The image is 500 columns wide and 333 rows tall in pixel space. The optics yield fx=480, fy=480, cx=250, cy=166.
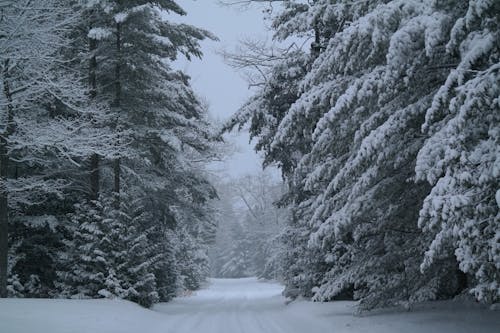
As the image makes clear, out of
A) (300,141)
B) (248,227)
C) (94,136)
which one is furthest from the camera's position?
(248,227)

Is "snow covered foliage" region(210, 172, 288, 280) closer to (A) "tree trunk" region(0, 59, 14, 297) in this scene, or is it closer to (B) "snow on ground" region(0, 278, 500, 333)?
(B) "snow on ground" region(0, 278, 500, 333)

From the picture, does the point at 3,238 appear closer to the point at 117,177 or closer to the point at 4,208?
the point at 4,208

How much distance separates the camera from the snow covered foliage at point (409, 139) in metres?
5.54

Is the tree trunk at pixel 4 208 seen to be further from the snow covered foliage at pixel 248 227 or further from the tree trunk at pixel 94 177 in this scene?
the snow covered foliage at pixel 248 227

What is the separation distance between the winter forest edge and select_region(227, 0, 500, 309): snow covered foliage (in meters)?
0.03

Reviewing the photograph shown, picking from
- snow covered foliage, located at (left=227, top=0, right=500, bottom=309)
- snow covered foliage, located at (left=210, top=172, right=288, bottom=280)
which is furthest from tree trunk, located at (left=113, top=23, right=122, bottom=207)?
snow covered foliage, located at (left=210, top=172, right=288, bottom=280)

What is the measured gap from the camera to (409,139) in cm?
810

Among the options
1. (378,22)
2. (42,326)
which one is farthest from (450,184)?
(42,326)

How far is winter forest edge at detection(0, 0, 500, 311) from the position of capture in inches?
227

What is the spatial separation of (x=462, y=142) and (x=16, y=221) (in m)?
14.2

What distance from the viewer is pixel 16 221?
1545cm

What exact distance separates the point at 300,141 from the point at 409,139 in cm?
580

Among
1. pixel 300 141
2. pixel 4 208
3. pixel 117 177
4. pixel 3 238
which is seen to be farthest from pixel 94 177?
pixel 300 141

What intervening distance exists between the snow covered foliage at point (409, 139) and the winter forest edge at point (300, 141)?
30mm
